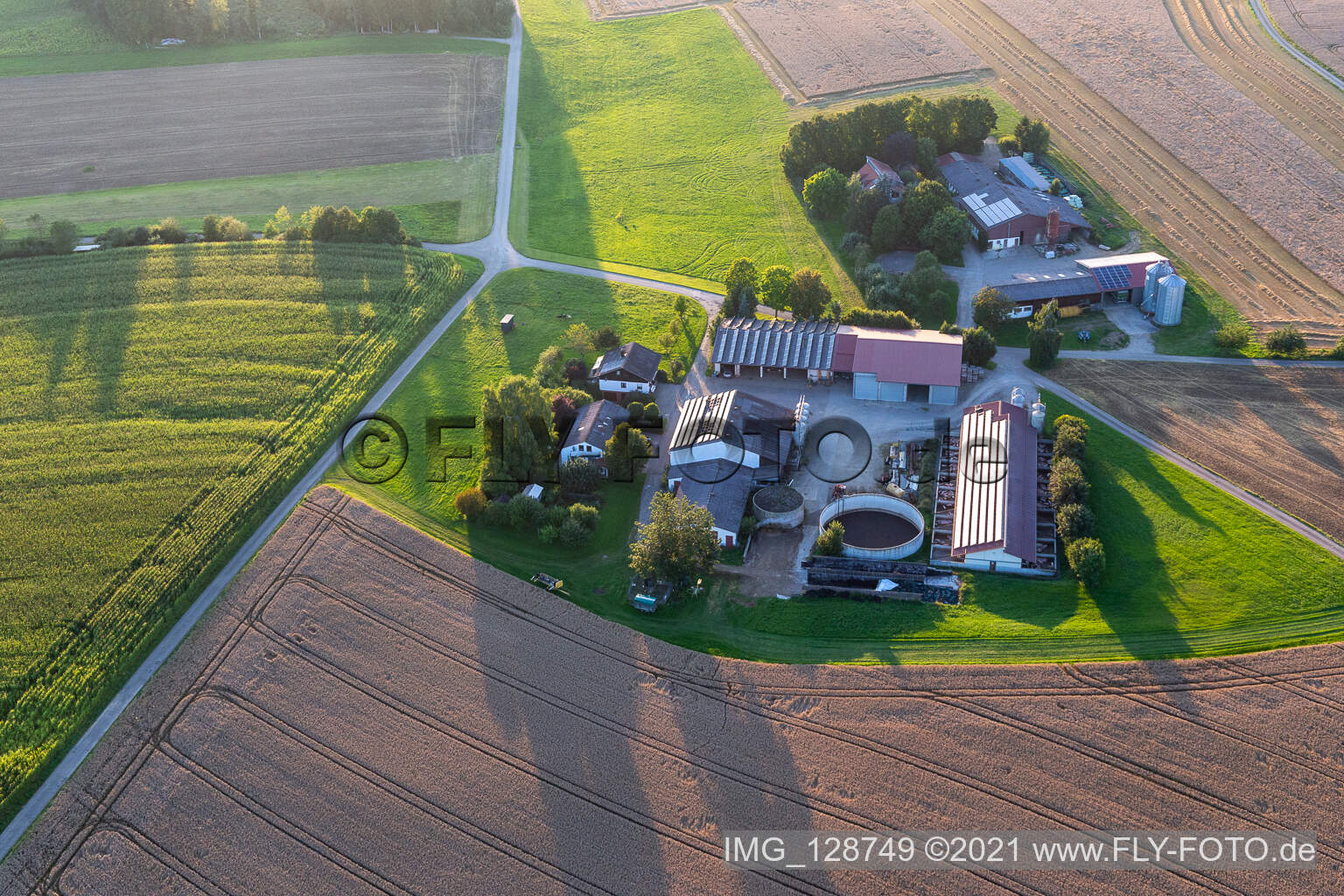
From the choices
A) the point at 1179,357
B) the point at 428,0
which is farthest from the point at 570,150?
the point at 1179,357

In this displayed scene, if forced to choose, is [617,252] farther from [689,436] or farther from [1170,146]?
[1170,146]

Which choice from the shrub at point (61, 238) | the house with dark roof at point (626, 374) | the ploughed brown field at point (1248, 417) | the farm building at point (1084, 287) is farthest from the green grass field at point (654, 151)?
the shrub at point (61, 238)

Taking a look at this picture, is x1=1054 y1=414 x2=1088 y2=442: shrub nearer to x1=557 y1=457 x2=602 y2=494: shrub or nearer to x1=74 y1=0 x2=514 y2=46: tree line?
x1=557 y1=457 x2=602 y2=494: shrub

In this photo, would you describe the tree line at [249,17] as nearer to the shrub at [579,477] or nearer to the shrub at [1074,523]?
the shrub at [579,477]

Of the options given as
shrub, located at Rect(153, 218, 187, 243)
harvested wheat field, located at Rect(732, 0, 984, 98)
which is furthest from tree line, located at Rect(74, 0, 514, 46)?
shrub, located at Rect(153, 218, 187, 243)

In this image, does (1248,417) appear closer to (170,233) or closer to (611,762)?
(611,762)
